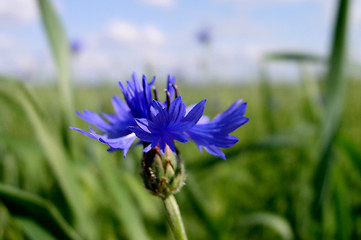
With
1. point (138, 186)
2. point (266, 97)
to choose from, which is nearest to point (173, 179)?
point (138, 186)

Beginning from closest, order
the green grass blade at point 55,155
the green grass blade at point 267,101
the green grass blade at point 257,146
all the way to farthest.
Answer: the green grass blade at point 55,155
the green grass blade at point 257,146
the green grass blade at point 267,101

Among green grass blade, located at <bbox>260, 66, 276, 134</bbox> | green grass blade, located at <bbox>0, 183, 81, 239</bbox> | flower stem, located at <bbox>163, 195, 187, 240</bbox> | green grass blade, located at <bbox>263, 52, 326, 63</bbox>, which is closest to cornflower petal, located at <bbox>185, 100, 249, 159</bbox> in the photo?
flower stem, located at <bbox>163, 195, 187, 240</bbox>

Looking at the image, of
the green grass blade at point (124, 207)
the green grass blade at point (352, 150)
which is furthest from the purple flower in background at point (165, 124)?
the green grass blade at point (352, 150)

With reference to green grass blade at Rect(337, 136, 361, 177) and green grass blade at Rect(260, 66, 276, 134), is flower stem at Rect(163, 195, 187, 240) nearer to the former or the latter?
green grass blade at Rect(337, 136, 361, 177)

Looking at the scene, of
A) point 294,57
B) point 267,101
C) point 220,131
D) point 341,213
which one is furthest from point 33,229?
point 267,101

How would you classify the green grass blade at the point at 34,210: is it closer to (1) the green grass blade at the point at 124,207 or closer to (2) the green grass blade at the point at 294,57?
(1) the green grass blade at the point at 124,207

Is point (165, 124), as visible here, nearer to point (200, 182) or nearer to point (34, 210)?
point (34, 210)

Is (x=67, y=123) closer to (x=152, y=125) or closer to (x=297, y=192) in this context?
(x=152, y=125)
